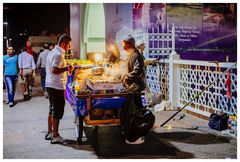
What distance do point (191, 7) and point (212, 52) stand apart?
319 cm

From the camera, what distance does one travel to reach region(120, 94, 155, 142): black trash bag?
5.73 metres

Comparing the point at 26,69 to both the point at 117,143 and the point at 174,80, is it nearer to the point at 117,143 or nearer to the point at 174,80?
the point at 174,80

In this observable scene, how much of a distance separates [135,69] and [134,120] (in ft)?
3.04

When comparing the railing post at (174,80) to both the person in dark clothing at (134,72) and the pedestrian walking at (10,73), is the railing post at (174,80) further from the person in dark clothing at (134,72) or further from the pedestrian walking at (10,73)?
the pedestrian walking at (10,73)

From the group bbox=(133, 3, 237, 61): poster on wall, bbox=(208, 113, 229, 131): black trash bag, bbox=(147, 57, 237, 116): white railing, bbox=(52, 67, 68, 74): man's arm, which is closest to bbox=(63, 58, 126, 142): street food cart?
bbox=(52, 67, 68, 74): man's arm

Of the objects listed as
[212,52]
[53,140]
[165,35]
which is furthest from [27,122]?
[212,52]

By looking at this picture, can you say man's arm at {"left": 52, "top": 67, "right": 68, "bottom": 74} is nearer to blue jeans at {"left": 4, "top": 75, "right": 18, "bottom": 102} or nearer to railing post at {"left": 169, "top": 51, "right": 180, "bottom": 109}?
railing post at {"left": 169, "top": 51, "right": 180, "bottom": 109}

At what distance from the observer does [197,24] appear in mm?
14109

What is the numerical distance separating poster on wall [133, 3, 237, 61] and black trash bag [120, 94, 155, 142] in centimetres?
615

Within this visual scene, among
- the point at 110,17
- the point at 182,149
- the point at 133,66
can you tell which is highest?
the point at 110,17

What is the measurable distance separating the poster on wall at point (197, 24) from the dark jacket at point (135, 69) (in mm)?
5634

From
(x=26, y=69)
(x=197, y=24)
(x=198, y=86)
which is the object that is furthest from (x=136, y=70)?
(x=197, y=24)

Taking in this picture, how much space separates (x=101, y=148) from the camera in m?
5.88

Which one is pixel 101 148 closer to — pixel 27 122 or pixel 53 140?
pixel 53 140
